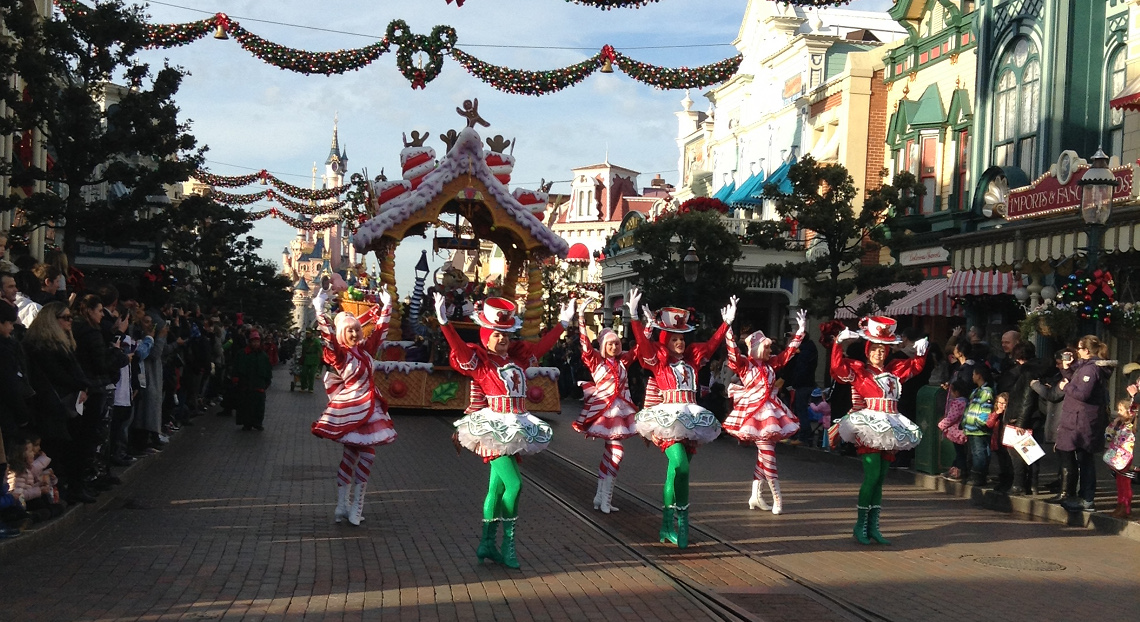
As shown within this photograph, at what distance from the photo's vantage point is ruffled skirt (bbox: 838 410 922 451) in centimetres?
995

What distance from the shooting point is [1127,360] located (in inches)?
754

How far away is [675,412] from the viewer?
9.66m

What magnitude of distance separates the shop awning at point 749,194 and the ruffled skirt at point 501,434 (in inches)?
1089

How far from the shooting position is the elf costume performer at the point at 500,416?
27.6ft

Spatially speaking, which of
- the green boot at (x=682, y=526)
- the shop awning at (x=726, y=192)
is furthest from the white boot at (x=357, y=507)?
the shop awning at (x=726, y=192)

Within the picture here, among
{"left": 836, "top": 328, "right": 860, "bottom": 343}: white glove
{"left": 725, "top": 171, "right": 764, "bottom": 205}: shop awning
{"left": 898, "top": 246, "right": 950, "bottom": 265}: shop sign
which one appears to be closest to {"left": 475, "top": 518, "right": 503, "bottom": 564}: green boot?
{"left": 836, "top": 328, "right": 860, "bottom": 343}: white glove

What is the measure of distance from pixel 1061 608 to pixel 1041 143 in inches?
640

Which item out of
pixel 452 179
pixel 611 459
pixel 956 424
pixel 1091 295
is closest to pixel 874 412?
pixel 611 459

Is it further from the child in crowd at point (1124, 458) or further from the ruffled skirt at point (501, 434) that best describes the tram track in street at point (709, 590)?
the child in crowd at point (1124, 458)

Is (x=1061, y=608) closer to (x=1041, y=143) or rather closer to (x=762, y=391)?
(x=762, y=391)

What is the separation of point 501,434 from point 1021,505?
21.8ft

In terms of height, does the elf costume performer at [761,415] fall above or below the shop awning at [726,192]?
below

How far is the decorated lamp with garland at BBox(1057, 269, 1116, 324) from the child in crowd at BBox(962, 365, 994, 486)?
1855 mm

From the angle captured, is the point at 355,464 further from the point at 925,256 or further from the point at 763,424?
the point at 925,256
